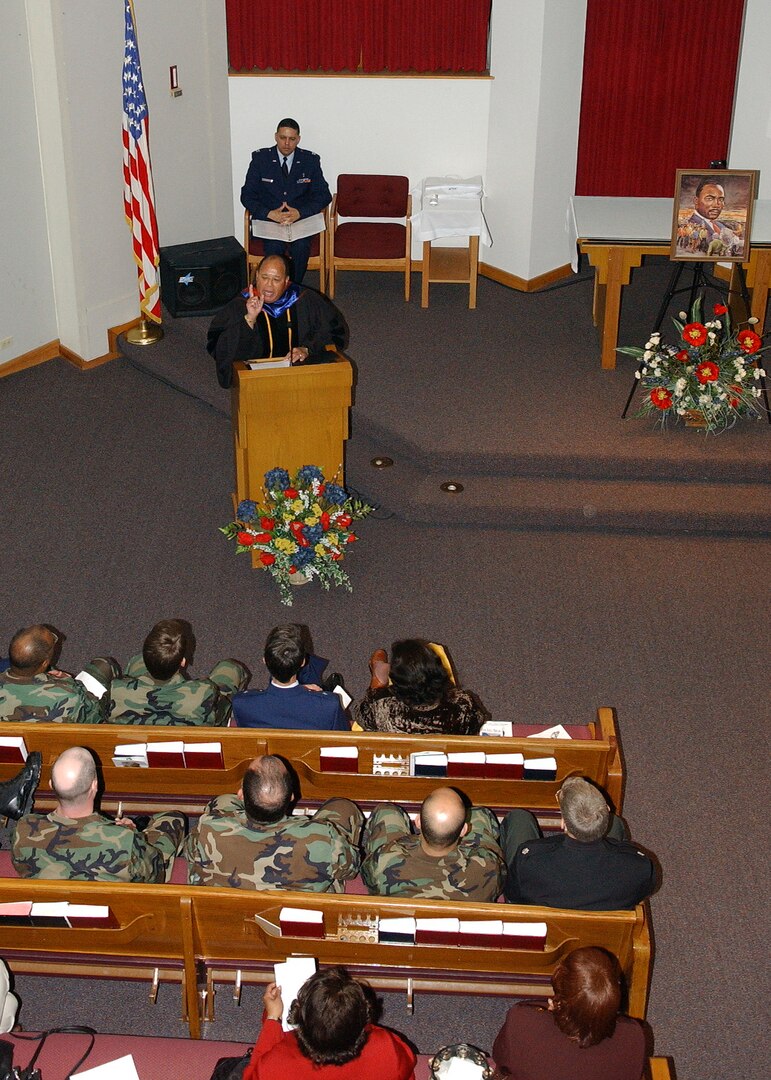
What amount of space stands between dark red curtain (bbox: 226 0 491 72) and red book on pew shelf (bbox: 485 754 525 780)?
6474mm

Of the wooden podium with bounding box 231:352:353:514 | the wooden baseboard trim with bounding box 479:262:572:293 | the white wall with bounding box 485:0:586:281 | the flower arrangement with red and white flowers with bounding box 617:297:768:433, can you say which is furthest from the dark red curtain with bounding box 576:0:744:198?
the wooden podium with bounding box 231:352:353:514

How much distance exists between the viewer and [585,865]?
3416 millimetres

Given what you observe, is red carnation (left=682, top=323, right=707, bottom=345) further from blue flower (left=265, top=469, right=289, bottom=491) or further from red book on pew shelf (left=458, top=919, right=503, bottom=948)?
red book on pew shelf (left=458, top=919, right=503, bottom=948)

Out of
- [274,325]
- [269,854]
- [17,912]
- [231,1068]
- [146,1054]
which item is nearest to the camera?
[231,1068]

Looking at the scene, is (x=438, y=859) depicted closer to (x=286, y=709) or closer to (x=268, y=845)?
(x=268, y=845)

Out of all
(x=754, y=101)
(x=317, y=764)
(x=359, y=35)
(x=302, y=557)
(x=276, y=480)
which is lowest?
(x=302, y=557)

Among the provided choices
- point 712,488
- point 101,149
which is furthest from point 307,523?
point 101,149

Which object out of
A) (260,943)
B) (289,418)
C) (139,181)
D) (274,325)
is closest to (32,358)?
(139,181)

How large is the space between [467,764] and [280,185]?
5538 millimetres

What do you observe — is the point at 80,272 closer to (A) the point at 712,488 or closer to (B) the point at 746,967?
(A) the point at 712,488

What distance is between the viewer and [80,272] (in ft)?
26.7

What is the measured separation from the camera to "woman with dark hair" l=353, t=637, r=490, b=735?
161 inches

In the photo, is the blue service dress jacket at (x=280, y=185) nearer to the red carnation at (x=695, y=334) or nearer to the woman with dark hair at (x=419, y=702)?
the red carnation at (x=695, y=334)

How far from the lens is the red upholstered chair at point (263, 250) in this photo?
341 inches
